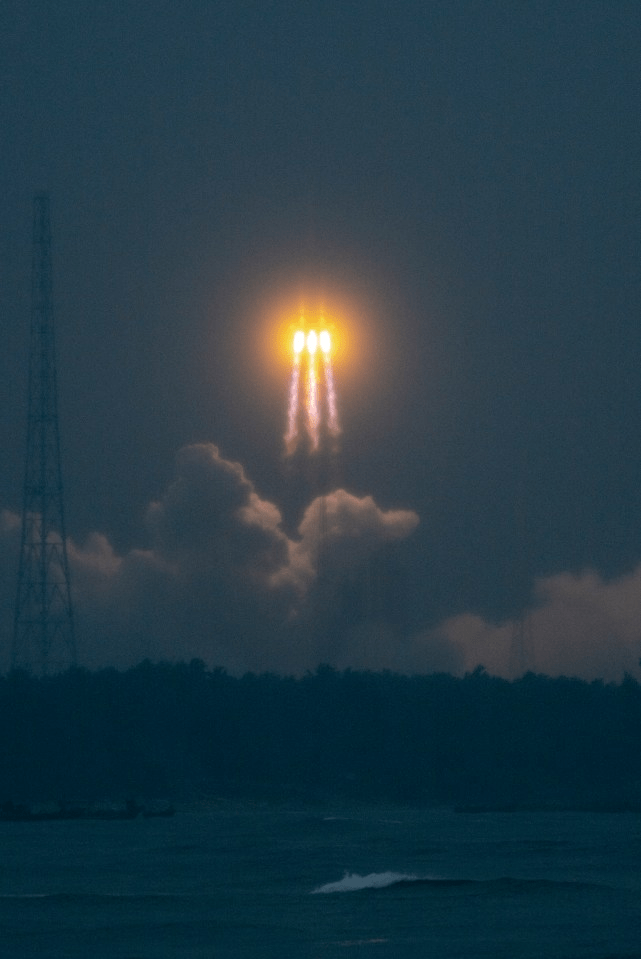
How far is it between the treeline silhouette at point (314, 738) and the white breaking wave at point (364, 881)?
8204cm

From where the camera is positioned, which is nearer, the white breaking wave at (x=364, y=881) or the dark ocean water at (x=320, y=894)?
the dark ocean water at (x=320, y=894)

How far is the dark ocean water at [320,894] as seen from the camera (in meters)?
56.6

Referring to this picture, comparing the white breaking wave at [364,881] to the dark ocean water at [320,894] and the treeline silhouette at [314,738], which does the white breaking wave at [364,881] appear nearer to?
the dark ocean water at [320,894]

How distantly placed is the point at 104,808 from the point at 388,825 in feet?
99.3

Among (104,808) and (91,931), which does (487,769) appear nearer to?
(104,808)

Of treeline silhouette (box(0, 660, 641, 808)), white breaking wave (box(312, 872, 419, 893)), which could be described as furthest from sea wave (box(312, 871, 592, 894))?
treeline silhouette (box(0, 660, 641, 808))

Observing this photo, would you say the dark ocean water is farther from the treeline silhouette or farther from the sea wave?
the treeline silhouette

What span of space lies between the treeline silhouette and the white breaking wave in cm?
8204

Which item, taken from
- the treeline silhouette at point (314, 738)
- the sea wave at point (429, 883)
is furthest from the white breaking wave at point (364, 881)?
the treeline silhouette at point (314, 738)

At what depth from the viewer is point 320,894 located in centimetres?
7156

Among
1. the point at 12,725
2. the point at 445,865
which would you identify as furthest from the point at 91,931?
the point at 12,725

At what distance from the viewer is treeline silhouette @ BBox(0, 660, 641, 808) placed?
162000 millimetres

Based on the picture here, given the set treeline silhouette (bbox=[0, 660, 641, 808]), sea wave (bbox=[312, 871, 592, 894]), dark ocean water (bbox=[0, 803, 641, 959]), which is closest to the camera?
dark ocean water (bbox=[0, 803, 641, 959])

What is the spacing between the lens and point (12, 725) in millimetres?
160500
